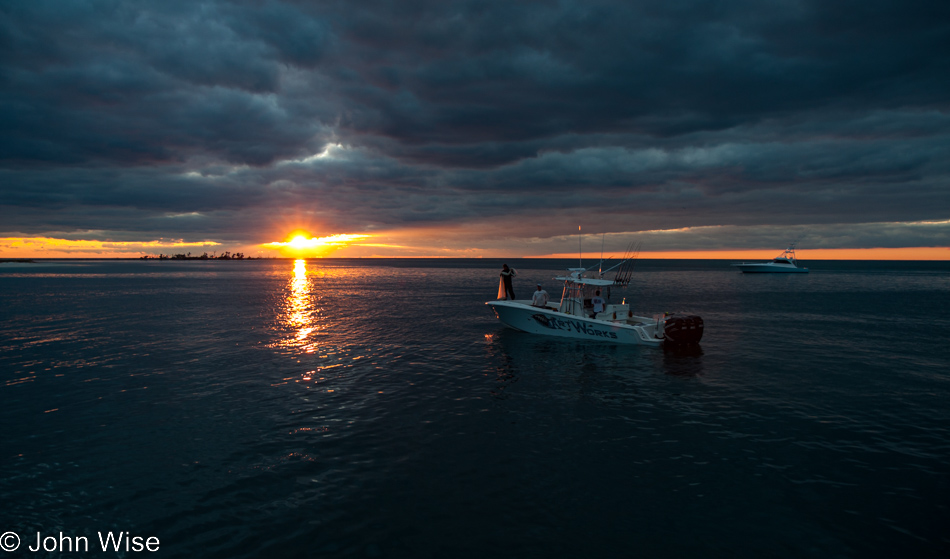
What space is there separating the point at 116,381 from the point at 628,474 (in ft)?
66.0

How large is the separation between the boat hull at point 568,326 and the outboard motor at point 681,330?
706mm

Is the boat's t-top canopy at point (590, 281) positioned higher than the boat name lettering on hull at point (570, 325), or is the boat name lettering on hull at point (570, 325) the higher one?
the boat's t-top canopy at point (590, 281)

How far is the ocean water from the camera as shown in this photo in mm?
8289

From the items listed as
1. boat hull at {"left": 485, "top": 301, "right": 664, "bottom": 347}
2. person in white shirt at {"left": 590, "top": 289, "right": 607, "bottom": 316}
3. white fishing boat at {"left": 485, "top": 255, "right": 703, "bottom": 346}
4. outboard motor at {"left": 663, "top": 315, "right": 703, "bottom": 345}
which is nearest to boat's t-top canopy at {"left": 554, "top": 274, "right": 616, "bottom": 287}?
white fishing boat at {"left": 485, "top": 255, "right": 703, "bottom": 346}

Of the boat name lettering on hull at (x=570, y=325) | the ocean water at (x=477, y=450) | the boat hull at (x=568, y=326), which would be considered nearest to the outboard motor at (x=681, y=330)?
the boat hull at (x=568, y=326)

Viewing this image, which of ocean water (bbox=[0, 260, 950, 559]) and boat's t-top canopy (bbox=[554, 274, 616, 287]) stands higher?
boat's t-top canopy (bbox=[554, 274, 616, 287])

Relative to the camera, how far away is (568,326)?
27.8m

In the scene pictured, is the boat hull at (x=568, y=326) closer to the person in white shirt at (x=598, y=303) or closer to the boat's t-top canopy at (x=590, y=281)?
the person in white shirt at (x=598, y=303)

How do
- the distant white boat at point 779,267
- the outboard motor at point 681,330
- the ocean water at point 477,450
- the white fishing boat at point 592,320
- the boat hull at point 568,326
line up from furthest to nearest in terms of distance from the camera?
the distant white boat at point 779,267, the boat hull at point 568,326, the white fishing boat at point 592,320, the outboard motor at point 681,330, the ocean water at point 477,450

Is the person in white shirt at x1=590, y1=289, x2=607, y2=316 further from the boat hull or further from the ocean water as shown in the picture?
the ocean water

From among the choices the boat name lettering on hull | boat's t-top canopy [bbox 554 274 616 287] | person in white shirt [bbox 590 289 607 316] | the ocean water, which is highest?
boat's t-top canopy [bbox 554 274 616 287]

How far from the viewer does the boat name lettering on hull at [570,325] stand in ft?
87.5

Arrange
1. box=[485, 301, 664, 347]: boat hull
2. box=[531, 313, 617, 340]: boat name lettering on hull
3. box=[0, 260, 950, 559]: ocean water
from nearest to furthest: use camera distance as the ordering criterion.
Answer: box=[0, 260, 950, 559]: ocean water → box=[485, 301, 664, 347]: boat hull → box=[531, 313, 617, 340]: boat name lettering on hull

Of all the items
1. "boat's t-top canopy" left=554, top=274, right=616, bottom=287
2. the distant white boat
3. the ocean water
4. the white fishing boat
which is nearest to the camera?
the ocean water
